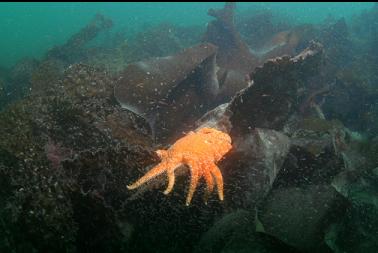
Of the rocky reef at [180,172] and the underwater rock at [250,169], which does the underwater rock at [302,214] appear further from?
the underwater rock at [250,169]

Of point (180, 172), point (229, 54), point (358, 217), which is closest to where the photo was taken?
point (180, 172)

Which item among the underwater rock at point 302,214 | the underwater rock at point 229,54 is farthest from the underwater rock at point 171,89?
the underwater rock at point 302,214

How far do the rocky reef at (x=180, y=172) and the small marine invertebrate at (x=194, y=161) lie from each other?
25cm

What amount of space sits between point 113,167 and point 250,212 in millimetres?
1377

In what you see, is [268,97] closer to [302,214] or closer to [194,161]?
[302,214]

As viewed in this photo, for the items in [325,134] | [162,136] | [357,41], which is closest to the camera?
[325,134]

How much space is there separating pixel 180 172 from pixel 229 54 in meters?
6.23

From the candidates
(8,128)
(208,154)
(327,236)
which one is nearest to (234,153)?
(208,154)

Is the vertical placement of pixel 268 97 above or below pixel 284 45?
above

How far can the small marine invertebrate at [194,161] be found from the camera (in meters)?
2.65

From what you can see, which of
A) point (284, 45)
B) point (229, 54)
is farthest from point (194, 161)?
point (284, 45)

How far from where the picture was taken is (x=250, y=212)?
3215 mm

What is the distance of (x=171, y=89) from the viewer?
4.73 m

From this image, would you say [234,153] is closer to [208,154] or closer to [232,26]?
[208,154]
